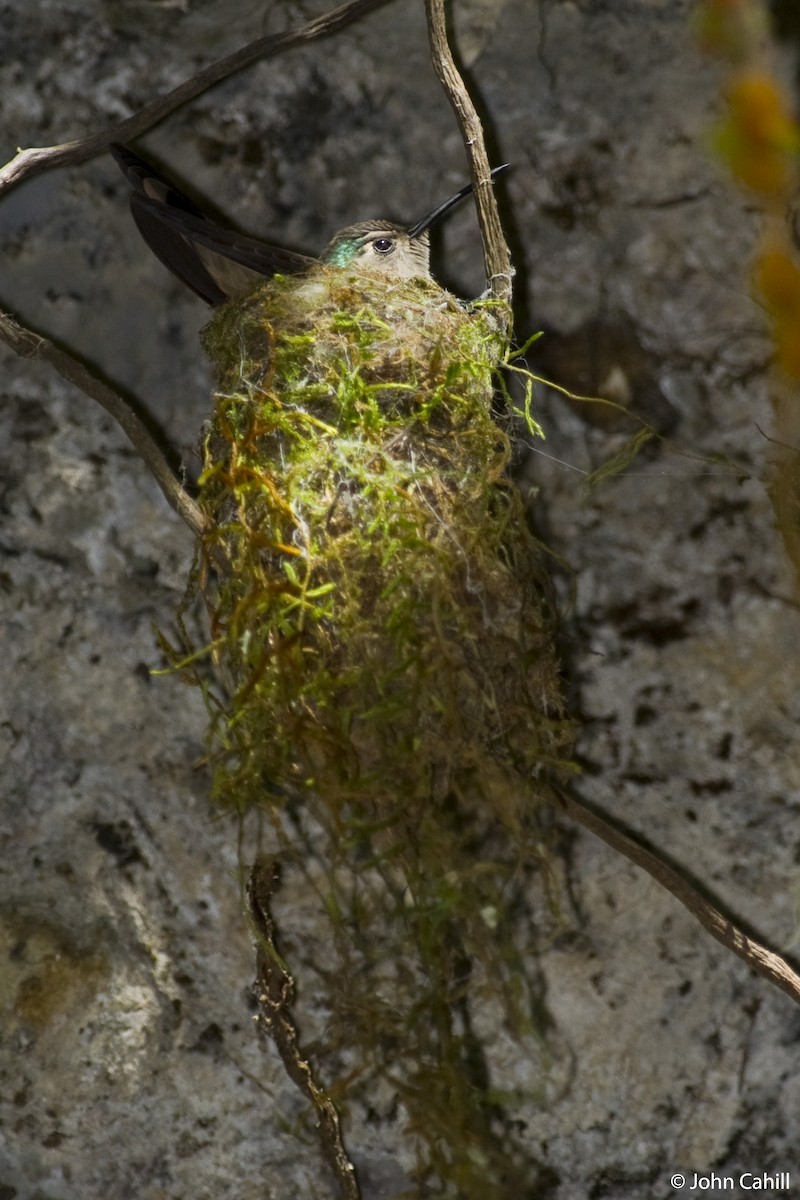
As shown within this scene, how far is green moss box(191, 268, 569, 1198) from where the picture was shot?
55.4 inches

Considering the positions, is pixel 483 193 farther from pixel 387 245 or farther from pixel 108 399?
pixel 108 399

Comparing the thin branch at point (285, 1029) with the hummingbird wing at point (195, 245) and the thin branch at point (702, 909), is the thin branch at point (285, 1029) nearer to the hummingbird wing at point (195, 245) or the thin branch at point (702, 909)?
the thin branch at point (702, 909)

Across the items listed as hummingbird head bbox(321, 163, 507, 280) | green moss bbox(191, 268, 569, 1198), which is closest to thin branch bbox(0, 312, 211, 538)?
green moss bbox(191, 268, 569, 1198)

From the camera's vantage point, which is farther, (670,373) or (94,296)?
(94,296)

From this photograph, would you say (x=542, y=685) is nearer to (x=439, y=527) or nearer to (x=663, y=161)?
(x=439, y=527)

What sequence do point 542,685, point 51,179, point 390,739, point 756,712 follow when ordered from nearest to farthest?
point 390,739, point 542,685, point 756,712, point 51,179

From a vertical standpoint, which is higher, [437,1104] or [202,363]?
[202,363]

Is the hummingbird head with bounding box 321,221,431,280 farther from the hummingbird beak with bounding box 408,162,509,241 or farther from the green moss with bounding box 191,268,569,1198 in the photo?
the green moss with bounding box 191,268,569,1198

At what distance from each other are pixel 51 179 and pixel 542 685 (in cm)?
131

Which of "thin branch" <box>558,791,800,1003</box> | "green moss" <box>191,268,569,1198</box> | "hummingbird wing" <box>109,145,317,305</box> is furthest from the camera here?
"hummingbird wing" <box>109,145,317,305</box>

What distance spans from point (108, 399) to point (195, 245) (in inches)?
12.7

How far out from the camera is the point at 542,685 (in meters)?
1.55

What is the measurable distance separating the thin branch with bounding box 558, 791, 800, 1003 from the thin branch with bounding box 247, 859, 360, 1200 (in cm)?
47

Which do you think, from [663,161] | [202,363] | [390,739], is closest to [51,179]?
[202,363]
